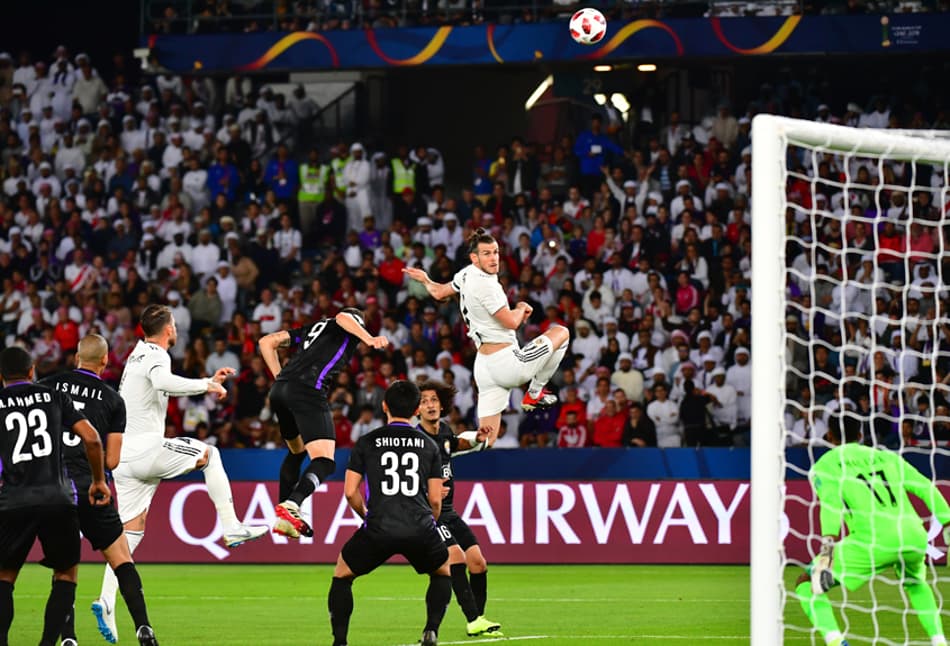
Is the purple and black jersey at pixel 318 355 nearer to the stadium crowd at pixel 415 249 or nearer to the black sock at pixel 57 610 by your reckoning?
the black sock at pixel 57 610

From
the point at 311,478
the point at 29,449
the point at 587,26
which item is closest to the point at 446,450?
the point at 311,478

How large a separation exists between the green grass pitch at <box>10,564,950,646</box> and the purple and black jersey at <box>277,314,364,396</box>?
1939 mm

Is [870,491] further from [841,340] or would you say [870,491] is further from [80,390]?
[841,340]

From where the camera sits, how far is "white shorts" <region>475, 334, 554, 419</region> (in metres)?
12.3

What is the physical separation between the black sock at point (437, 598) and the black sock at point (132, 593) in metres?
1.77

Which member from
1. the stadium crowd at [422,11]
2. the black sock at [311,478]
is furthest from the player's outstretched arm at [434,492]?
the stadium crowd at [422,11]

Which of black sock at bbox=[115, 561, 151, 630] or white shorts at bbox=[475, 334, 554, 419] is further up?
white shorts at bbox=[475, 334, 554, 419]

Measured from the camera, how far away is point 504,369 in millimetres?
12336

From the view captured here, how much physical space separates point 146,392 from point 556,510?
25.7ft

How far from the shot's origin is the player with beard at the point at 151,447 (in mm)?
10953

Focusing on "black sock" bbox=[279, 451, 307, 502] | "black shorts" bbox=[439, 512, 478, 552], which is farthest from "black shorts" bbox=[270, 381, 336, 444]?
"black shorts" bbox=[439, 512, 478, 552]

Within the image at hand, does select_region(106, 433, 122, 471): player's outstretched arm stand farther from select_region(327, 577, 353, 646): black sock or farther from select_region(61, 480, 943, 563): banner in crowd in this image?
select_region(61, 480, 943, 563): banner in crowd

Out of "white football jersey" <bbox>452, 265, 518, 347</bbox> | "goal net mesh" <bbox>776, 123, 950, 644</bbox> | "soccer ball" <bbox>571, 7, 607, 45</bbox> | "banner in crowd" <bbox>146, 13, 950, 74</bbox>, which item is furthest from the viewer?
"banner in crowd" <bbox>146, 13, 950, 74</bbox>

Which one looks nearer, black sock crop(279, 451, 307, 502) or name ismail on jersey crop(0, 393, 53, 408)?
name ismail on jersey crop(0, 393, 53, 408)
